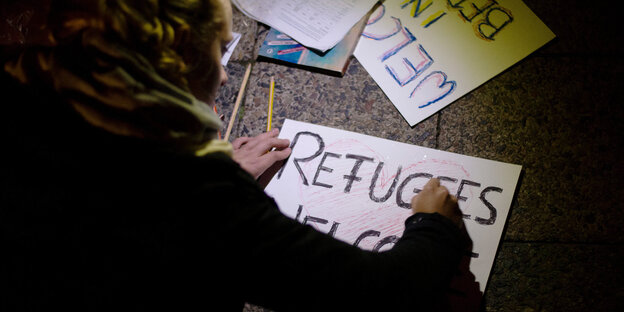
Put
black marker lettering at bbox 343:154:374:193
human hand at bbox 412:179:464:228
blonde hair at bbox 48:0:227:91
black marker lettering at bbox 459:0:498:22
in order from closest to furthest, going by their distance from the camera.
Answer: blonde hair at bbox 48:0:227:91, human hand at bbox 412:179:464:228, black marker lettering at bbox 343:154:374:193, black marker lettering at bbox 459:0:498:22

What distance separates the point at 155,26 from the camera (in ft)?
1.62

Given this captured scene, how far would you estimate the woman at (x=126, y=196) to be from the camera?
1.57ft

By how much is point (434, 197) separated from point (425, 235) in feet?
0.44

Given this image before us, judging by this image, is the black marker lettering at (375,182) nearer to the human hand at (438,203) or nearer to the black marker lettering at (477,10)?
the human hand at (438,203)

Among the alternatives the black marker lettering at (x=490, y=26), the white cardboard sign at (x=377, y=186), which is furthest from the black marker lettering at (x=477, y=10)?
the white cardboard sign at (x=377, y=186)

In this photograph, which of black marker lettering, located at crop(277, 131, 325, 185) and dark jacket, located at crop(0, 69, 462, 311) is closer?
dark jacket, located at crop(0, 69, 462, 311)

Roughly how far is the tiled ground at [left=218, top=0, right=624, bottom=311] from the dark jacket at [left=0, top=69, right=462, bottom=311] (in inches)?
15.8

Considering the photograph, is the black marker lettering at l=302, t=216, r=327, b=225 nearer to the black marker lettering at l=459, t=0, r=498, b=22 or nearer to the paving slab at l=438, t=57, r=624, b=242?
the paving slab at l=438, t=57, r=624, b=242

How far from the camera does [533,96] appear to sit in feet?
3.04

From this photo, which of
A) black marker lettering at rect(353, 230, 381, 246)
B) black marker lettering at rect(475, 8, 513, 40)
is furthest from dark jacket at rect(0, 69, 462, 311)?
black marker lettering at rect(475, 8, 513, 40)

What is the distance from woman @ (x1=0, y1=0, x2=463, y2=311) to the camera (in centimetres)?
48

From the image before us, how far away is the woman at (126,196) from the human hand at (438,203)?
1.00ft

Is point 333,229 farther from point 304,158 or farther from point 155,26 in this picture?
point 155,26

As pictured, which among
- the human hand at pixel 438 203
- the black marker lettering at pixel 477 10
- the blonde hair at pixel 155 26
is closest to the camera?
the blonde hair at pixel 155 26
